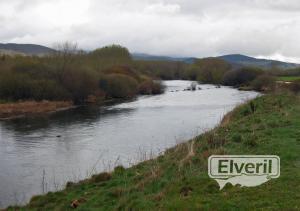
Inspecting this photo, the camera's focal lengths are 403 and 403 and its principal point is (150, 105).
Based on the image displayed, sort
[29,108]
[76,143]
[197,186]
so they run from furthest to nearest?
1. [29,108]
2. [76,143]
3. [197,186]

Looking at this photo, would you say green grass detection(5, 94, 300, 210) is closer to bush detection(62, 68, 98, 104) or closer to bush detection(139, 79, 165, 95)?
bush detection(62, 68, 98, 104)

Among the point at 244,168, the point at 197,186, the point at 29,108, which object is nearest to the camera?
the point at 244,168

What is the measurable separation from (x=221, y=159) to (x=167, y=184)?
3.65 metres

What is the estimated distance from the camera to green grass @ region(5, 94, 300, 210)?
25.9ft

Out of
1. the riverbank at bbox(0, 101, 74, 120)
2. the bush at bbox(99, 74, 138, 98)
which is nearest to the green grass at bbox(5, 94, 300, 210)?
the riverbank at bbox(0, 101, 74, 120)

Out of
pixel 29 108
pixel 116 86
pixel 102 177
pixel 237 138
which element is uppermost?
pixel 237 138

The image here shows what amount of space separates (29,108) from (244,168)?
164 feet

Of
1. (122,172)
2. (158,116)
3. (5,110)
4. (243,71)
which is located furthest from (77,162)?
(243,71)

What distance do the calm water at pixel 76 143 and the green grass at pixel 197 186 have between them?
361 cm

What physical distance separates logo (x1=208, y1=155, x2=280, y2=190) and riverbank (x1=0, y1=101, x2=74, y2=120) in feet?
144

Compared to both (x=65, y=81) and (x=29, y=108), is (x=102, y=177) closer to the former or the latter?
(x=29, y=108)

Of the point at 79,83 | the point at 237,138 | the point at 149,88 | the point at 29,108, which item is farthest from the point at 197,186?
the point at 149,88

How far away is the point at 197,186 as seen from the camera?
30.8ft

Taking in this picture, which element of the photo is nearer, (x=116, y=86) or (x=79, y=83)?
(x=79, y=83)
